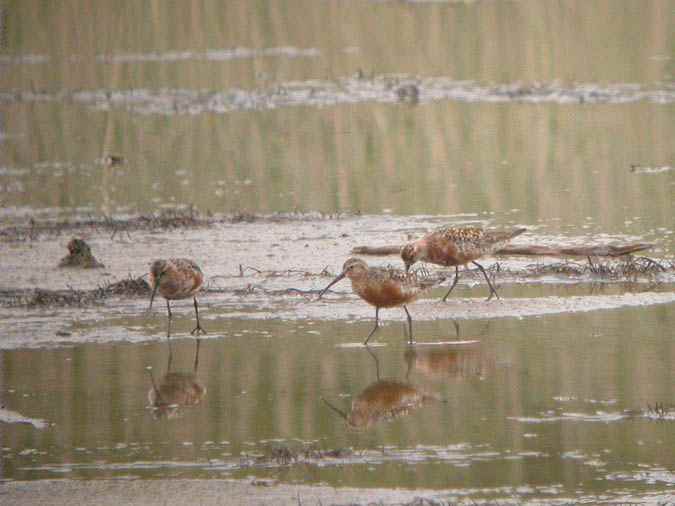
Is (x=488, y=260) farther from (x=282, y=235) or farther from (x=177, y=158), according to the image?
(x=177, y=158)

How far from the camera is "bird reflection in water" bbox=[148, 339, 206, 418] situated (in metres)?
11.1

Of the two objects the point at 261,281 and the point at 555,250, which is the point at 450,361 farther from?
the point at 555,250

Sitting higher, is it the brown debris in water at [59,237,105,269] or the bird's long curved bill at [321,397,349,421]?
the brown debris in water at [59,237,105,269]

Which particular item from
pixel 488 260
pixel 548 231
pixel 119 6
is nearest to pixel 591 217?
pixel 548 231

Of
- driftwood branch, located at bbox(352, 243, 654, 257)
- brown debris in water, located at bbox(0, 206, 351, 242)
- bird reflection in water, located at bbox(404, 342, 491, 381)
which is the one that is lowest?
bird reflection in water, located at bbox(404, 342, 491, 381)

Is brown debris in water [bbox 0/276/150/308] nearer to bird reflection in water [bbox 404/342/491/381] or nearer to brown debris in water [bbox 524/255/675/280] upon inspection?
bird reflection in water [bbox 404/342/491/381]

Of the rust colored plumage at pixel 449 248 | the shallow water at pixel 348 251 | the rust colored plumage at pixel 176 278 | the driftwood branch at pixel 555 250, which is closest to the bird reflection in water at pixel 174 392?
the shallow water at pixel 348 251

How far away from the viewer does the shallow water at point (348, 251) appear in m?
9.95

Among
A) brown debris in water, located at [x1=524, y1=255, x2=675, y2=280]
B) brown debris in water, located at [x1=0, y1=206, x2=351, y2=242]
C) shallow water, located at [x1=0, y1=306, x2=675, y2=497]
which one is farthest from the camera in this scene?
brown debris in water, located at [x1=0, y1=206, x2=351, y2=242]

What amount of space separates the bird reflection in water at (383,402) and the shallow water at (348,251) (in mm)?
26

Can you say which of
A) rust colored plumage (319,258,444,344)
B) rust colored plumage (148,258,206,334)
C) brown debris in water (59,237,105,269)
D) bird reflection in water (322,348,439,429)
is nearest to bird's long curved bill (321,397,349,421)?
bird reflection in water (322,348,439,429)

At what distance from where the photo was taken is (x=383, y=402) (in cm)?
1098

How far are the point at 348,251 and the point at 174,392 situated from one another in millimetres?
4848

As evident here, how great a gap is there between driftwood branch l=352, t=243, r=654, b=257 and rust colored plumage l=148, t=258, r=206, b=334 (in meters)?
2.88
